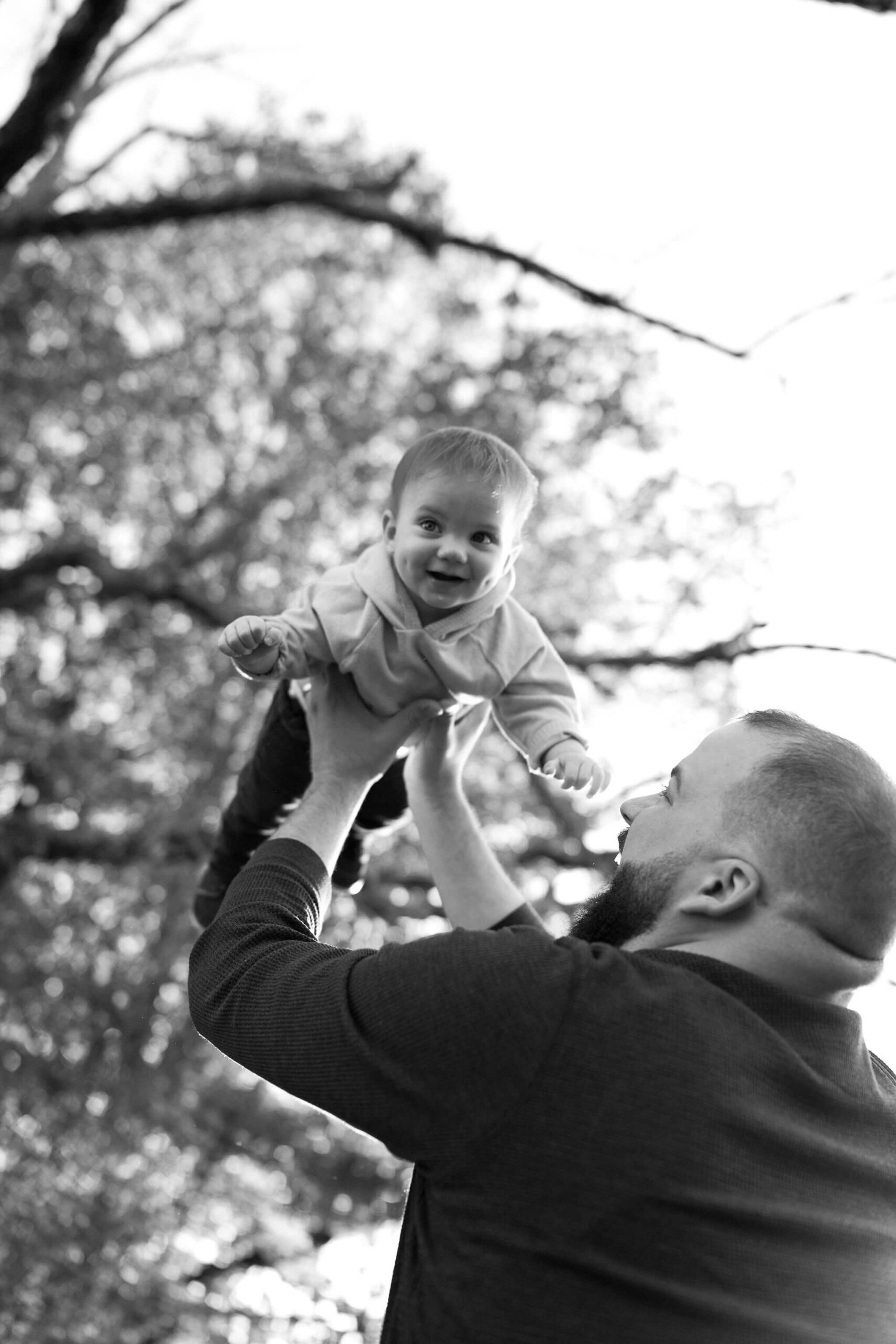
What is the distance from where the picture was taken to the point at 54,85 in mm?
5855

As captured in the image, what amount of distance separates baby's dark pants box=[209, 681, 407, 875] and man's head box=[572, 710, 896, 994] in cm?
87

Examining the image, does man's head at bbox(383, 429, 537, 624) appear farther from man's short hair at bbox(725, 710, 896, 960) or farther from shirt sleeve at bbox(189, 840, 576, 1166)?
shirt sleeve at bbox(189, 840, 576, 1166)

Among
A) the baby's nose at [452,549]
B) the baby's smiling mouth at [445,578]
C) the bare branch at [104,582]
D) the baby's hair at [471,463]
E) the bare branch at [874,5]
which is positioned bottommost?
the baby's smiling mouth at [445,578]

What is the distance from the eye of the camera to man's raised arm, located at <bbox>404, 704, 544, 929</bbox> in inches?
109

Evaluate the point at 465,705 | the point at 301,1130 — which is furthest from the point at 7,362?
the point at 465,705

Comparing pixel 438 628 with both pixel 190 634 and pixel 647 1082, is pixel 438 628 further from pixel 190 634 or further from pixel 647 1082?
pixel 190 634

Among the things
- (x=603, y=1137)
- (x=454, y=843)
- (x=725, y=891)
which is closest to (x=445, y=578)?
(x=454, y=843)

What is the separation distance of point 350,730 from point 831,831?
1.00 meters

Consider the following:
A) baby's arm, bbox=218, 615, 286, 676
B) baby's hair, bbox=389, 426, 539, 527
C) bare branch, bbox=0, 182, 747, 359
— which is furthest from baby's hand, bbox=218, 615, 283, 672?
bare branch, bbox=0, 182, 747, 359

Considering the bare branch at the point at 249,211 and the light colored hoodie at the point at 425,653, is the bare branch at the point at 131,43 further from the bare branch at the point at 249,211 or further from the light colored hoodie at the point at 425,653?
the light colored hoodie at the point at 425,653

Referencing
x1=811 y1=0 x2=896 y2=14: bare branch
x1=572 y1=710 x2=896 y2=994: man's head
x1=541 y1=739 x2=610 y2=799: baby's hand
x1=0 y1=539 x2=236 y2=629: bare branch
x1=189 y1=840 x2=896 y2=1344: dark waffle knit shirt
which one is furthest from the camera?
x1=0 y1=539 x2=236 y2=629: bare branch

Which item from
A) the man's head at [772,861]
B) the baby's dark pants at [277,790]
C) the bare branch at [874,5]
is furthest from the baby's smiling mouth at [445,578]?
the bare branch at [874,5]

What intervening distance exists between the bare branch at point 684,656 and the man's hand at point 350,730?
3476 millimetres

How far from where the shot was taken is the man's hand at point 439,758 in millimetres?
2799
